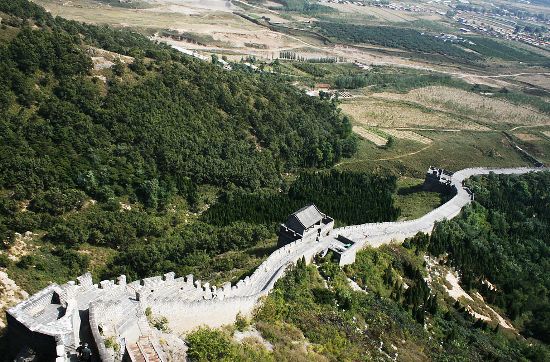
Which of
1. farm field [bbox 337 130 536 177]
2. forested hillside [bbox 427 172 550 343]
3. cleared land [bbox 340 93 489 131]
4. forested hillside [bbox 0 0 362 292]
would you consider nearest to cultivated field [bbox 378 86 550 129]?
cleared land [bbox 340 93 489 131]

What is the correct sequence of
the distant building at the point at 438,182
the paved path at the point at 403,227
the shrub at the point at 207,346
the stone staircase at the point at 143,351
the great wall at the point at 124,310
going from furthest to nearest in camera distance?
the distant building at the point at 438,182 < the paved path at the point at 403,227 < the shrub at the point at 207,346 < the stone staircase at the point at 143,351 < the great wall at the point at 124,310

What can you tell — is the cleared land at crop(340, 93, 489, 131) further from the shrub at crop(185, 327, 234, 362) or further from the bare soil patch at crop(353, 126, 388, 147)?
the shrub at crop(185, 327, 234, 362)

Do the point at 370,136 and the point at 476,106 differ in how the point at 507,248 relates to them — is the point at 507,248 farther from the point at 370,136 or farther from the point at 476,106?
the point at 476,106

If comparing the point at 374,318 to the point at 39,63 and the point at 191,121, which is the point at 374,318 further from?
the point at 39,63

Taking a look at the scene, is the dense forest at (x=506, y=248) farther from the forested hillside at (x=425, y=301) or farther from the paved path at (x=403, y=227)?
the paved path at (x=403, y=227)

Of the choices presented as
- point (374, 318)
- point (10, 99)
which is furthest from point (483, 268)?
point (10, 99)

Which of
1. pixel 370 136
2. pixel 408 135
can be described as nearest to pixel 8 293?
pixel 370 136

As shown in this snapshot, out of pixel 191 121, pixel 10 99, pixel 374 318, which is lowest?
pixel 374 318

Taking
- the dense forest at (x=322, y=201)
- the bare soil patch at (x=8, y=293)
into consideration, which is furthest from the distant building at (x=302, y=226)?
the bare soil patch at (x=8, y=293)
